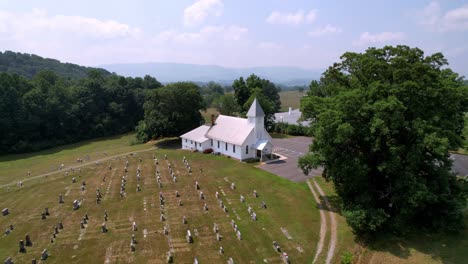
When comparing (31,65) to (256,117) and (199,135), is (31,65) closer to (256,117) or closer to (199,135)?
(199,135)

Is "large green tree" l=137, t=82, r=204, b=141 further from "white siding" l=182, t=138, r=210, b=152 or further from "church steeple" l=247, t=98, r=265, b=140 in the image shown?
"church steeple" l=247, t=98, r=265, b=140

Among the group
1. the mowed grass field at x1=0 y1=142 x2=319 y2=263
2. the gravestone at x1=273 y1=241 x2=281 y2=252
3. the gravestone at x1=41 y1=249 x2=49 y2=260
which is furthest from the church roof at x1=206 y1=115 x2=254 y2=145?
the gravestone at x1=41 y1=249 x2=49 y2=260

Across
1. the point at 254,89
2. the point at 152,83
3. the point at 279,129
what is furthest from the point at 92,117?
the point at 279,129

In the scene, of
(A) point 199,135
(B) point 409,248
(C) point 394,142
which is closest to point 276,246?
(B) point 409,248

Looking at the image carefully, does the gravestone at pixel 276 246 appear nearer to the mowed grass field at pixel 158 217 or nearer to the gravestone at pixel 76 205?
the mowed grass field at pixel 158 217

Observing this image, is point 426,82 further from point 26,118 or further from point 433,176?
point 26,118

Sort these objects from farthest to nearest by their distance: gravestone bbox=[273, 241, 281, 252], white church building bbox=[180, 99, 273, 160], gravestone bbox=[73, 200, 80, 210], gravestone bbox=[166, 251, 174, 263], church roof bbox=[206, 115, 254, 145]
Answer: church roof bbox=[206, 115, 254, 145] < white church building bbox=[180, 99, 273, 160] < gravestone bbox=[73, 200, 80, 210] < gravestone bbox=[273, 241, 281, 252] < gravestone bbox=[166, 251, 174, 263]
